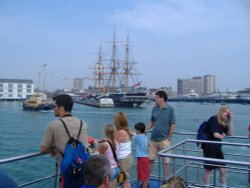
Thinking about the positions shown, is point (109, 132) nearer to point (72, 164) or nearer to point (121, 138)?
point (121, 138)

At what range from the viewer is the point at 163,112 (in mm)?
5805

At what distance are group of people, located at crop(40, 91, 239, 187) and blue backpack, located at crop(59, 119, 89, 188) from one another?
12 centimetres

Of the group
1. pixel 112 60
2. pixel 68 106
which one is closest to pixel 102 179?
pixel 68 106

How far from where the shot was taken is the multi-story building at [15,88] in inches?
6191

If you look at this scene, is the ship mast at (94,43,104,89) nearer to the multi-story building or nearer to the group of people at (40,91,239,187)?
the multi-story building

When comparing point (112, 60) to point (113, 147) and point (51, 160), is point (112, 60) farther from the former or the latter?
point (113, 147)

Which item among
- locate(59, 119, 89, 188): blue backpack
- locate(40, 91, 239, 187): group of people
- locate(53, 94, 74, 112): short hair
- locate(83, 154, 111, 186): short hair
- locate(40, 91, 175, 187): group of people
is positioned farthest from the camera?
locate(53, 94, 74, 112): short hair

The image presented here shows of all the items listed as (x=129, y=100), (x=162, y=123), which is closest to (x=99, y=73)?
(x=129, y=100)

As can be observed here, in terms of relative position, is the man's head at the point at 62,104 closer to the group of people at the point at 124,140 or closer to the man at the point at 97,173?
the group of people at the point at 124,140

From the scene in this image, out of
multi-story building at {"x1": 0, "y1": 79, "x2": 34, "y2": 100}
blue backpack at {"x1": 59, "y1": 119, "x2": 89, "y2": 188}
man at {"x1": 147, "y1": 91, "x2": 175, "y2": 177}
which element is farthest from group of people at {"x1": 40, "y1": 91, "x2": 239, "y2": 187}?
multi-story building at {"x1": 0, "y1": 79, "x2": 34, "y2": 100}

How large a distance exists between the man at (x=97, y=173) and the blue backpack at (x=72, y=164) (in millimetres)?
801

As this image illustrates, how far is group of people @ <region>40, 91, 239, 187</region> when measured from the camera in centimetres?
263

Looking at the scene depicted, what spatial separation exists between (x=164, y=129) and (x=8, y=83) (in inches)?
6397

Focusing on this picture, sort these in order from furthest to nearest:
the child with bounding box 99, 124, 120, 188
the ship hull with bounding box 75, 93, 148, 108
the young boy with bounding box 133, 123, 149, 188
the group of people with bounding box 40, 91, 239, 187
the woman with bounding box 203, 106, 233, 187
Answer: the ship hull with bounding box 75, 93, 148, 108, the young boy with bounding box 133, 123, 149, 188, the woman with bounding box 203, 106, 233, 187, the child with bounding box 99, 124, 120, 188, the group of people with bounding box 40, 91, 239, 187
